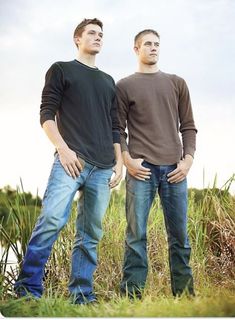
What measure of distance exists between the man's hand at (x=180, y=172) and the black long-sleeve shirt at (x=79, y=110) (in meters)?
0.28

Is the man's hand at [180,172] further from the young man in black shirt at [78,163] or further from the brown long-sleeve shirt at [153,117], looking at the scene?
the young man in black shirt at [78,163]

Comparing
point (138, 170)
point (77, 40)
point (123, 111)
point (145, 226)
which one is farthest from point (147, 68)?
point (145, 226)

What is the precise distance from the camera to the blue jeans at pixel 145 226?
2.79 m

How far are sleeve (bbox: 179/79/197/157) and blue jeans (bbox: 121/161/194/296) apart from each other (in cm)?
18

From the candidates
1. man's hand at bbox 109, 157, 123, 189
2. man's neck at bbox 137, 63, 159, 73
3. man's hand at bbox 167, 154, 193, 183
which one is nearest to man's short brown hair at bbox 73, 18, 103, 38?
man's neck at bbox 137, 63, 159, 73

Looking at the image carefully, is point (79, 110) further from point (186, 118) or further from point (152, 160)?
point (186, 118)

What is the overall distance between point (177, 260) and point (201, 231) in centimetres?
65

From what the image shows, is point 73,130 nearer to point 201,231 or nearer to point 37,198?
point 37,198

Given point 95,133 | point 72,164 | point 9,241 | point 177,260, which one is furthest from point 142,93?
point 9,241

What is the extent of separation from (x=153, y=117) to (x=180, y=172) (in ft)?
0.90

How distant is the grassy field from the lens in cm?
254

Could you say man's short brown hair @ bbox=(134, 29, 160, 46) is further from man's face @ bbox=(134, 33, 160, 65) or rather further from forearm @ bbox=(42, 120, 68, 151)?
forearm @ bbox=(42, 120, 68, 151)

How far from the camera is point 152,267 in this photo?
3266 millimetres

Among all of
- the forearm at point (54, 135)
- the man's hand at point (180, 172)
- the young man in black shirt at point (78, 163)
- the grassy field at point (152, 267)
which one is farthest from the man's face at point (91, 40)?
the grassy field at point (152, 267)
